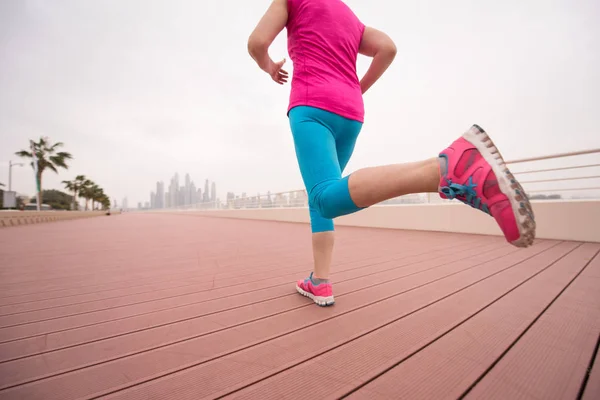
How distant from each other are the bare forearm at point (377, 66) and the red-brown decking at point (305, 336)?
3.49 ft

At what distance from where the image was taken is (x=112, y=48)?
622 inches

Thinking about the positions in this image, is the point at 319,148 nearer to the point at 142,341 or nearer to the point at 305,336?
the point at 305,336

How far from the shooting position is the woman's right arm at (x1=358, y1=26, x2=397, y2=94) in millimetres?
1151

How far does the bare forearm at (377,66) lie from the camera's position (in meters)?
1.17

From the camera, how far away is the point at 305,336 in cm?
78

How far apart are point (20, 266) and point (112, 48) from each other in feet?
64.6

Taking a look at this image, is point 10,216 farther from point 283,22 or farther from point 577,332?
point 577,332

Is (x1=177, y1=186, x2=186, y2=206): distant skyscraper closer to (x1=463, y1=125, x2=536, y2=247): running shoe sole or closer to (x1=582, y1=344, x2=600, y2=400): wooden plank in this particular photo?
(x1=463, y1=125, x2=536, y2=247): running shoe sole

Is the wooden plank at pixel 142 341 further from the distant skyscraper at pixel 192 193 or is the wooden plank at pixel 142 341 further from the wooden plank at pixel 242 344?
the distant skyscraper at pixel 192 193

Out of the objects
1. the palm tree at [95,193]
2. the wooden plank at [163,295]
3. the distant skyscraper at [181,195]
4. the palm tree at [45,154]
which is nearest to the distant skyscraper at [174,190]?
the distant skyscraper at [181,195]

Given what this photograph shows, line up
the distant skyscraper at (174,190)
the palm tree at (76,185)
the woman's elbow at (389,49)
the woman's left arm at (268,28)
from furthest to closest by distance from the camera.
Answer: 1. the distant skyscraper at (174,190)
2. the palm tree at (76,185)
3. the woman's elbow at (389,49)
4. the woman's left arm at (268,28)

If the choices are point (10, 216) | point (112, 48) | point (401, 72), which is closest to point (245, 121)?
point (112, 48)

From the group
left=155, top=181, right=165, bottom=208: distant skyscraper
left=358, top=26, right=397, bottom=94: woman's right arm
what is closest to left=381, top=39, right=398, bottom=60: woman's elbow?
left=358, top=26, right=397, bottom=94: woman's right arm

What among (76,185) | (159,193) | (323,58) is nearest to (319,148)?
(323,58)
